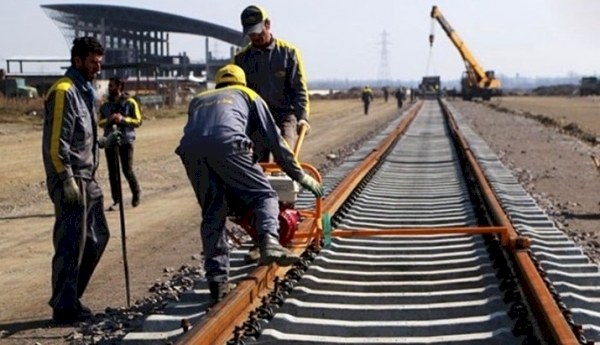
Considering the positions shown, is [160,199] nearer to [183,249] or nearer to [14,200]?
[14,200]

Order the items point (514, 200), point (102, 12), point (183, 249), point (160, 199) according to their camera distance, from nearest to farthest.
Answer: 1. point (183, 249)
2. point (514, 200)
3. point (160, 199)
4. point (102, 12)

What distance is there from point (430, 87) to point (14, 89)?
54.8 metres

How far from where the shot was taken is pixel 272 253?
5.83 m

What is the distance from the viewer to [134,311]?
6.73 meters

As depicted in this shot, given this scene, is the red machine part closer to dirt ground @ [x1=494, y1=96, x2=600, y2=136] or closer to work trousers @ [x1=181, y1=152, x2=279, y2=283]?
work trousers @ [x1=181, y1=152, x2=279, y2=283]

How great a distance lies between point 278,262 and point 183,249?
3959 millimetres

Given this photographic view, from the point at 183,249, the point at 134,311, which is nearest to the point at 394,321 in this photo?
the point at 134,311

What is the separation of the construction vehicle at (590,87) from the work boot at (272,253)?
381 feet

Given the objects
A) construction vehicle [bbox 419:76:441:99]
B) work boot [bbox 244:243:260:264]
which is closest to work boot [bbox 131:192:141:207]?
work boot [bbox 244:243:260:264]

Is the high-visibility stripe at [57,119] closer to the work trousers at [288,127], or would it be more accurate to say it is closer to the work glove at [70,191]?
the work glove at [70,191]

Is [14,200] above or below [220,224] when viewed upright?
below

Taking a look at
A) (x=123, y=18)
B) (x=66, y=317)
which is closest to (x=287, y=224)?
(x=66, y=317)

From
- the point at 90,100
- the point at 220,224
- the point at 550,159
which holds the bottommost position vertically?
the point at 550,159

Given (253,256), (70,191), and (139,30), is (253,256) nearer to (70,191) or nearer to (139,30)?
(70,191)
